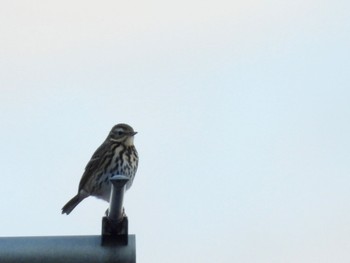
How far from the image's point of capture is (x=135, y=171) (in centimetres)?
1417

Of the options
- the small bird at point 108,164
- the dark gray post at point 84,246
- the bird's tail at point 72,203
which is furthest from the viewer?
the bird's tail at point 72,203

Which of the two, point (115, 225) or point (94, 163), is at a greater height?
point (94, 163)

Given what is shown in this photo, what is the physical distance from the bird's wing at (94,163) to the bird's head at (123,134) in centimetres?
20

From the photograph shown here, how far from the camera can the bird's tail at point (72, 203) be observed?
→ 49.7 feet

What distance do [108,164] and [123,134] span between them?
523 millimetres

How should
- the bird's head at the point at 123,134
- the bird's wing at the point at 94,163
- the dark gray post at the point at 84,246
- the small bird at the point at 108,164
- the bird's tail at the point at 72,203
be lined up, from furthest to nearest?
the bird's tail at the point at 72,203 → the bird's wing at the point at 94,163 → the bird's head at the point at 123,134 → the small bird at the point at 108,164 → the dark gray post at the point at 84,246

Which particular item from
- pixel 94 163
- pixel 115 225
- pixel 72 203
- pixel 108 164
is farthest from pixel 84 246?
pixel 72 203

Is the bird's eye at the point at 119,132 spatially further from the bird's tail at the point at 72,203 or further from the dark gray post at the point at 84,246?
the dark gray post at the point at 84,246

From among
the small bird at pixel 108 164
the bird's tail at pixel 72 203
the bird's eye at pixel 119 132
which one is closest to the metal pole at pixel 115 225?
the small bird at pixel 108 164

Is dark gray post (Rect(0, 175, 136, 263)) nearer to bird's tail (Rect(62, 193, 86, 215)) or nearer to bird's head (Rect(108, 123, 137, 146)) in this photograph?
bird's head (Rect(108, 123, 137, 146))

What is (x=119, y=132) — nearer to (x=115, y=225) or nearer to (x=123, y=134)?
(x=123, y=134)

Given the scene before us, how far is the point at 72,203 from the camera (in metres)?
15.3

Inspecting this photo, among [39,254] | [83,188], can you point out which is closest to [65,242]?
[39,254]

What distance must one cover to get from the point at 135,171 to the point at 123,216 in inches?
373
